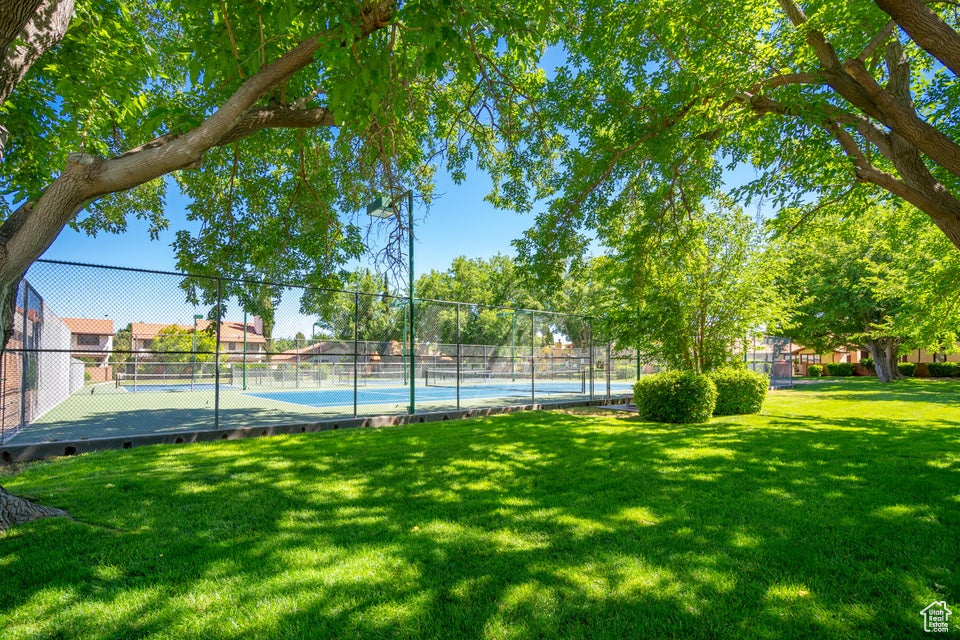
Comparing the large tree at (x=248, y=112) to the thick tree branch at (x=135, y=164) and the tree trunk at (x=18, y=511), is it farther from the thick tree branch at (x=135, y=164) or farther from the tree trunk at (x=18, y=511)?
the tree trunk at (x=18, y=511)

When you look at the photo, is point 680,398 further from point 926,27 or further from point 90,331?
point 90,331

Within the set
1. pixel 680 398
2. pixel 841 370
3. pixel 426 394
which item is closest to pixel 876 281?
pixel 680 398

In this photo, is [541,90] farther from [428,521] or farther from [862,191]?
[428,521]

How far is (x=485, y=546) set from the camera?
11.1 ft

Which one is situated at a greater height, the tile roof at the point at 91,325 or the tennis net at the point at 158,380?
the tile roof at the point at 91,325

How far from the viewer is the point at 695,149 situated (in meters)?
9.31

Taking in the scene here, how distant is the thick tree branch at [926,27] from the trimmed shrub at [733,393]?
8.13 meters

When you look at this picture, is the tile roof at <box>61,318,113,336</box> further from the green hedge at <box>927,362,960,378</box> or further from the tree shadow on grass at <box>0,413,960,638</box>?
the green hedge at <box>927,362,960,378</box>

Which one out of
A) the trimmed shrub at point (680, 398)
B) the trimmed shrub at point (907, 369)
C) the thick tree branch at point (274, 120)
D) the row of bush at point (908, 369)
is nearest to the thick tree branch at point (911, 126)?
the trimmed shrub at point (680, 398)

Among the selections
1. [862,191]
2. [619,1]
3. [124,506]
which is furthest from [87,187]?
[862,191]

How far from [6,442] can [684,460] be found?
1022 cm

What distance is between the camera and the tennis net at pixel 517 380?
17.7m

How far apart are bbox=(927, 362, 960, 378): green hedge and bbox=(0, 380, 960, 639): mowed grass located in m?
39.3

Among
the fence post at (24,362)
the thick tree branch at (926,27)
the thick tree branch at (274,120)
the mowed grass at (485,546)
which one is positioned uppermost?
the thick tree branch at (926,27)
